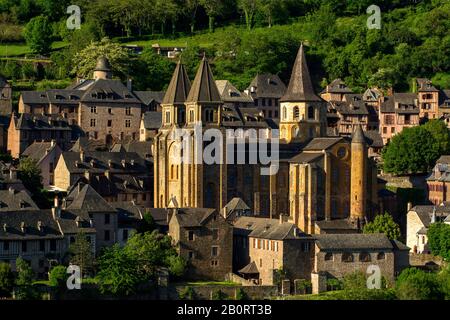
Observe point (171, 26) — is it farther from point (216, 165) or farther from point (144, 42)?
point (216, 165)

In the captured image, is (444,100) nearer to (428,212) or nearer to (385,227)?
(428,212)

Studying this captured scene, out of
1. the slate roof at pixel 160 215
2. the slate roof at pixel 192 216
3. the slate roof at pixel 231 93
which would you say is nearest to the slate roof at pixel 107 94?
the slate roof at pixel 231 93

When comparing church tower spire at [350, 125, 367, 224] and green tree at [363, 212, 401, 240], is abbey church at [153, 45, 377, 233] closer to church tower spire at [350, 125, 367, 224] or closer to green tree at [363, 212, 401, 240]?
church tower spire at [350, 125, 367, 224]

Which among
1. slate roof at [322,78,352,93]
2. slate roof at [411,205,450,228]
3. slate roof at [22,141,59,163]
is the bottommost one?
slate roof at [411,205,450,228]

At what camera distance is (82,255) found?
101625 mm

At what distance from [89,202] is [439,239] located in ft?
75.2

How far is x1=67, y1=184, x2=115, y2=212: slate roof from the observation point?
106m

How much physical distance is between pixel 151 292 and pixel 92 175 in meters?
19.1

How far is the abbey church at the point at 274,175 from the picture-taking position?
383 ft

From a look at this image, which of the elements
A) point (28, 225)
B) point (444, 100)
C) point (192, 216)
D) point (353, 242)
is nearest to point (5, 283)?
point (28, 225)

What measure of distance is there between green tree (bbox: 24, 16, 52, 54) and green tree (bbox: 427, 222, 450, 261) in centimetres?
5546

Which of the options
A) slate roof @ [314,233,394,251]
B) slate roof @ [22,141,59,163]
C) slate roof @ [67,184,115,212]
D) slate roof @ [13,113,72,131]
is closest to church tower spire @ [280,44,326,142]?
slate roof @ [22,141,59,163]
